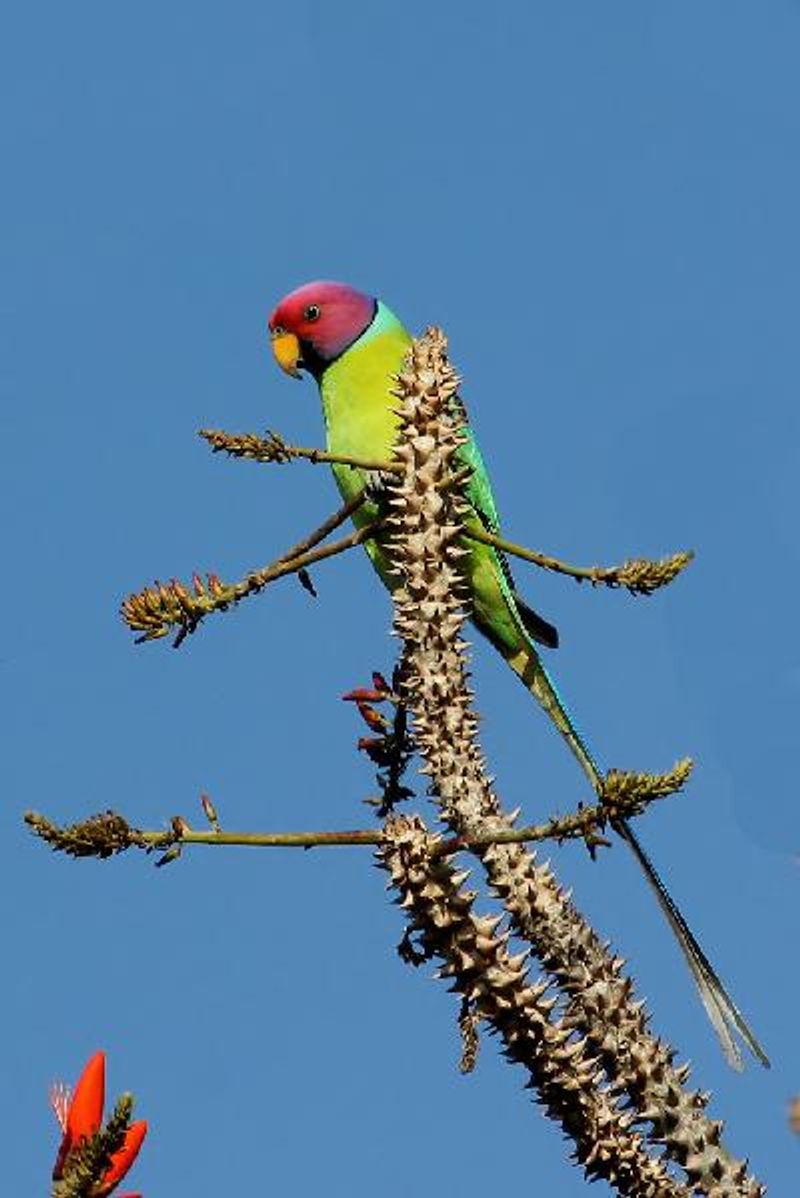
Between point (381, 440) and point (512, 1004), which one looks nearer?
point (512, 1004)

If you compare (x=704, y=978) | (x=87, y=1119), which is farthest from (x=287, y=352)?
(x=87, y=1119)

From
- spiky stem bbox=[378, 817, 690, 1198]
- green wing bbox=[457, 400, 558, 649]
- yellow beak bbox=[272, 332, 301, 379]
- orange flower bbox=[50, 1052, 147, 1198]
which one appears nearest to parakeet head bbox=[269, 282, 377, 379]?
yellow beak bbox=[272, 332, 301, 379]

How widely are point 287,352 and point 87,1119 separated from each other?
5614 mm

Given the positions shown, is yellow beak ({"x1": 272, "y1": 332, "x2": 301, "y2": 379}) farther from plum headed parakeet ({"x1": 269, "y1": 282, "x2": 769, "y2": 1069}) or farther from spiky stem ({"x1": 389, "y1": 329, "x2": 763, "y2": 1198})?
spiky stem ({"x1": 389, "y1": 329, "x2": 763, "y2": 1198})

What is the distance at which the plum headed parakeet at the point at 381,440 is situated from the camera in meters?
5.70

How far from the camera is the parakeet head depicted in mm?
7797

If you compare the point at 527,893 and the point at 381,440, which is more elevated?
the point at 381,440

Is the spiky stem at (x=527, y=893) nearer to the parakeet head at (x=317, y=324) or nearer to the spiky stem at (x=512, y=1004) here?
the spiky stem at (x=512, y=1004)

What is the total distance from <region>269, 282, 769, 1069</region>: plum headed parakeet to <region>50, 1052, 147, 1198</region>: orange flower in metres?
2.11

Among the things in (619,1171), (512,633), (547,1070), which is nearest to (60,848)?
(547,1070)

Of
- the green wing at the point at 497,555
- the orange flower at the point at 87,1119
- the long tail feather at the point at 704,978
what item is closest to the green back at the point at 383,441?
the green wing at the point at 497,555

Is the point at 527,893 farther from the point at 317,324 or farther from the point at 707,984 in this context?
the point at 317,324

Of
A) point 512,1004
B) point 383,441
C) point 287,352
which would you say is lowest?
point 512,1004

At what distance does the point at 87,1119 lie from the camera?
269 cm
